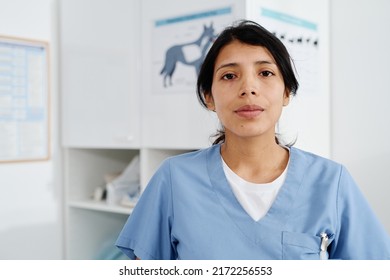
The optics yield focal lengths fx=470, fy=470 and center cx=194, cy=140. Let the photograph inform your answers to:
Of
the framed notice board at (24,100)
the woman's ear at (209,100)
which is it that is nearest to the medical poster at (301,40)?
the woman's ear at (209,100)

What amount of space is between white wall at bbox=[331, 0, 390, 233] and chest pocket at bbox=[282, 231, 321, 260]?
1.01 m

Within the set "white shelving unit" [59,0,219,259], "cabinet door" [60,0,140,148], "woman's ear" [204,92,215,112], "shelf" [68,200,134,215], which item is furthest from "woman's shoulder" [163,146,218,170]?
"shelf" [68,200,134,215]

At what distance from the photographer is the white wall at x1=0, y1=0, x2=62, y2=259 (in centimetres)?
198

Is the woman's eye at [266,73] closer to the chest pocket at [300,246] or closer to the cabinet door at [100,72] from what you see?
the chest pocket at [300,246]

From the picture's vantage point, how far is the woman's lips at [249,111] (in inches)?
41.0

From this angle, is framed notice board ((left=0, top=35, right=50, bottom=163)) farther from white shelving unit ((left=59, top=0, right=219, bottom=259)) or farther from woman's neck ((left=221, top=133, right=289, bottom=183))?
woman's neck ((left=221, top=133, right=289, bottom=183))

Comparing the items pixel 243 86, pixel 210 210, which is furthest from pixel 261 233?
pixel 243 86

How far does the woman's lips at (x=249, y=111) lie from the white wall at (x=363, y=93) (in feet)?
3.47

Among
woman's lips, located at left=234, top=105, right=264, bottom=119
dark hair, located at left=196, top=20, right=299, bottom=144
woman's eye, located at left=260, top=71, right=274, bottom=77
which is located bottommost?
woman's lips, located at left=234, top=105, right=264, bottom=119

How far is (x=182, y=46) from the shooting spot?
1.74 metres
